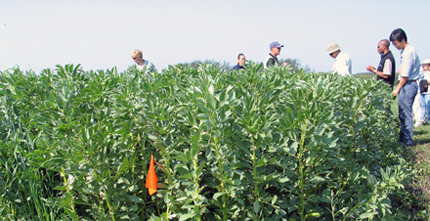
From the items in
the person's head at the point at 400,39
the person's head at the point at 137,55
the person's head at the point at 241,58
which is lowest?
the person's head at the point at 400,39

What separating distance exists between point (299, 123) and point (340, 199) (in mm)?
807

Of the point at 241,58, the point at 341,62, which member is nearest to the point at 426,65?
the point at 341,62

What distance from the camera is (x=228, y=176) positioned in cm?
207

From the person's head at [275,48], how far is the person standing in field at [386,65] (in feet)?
7.04

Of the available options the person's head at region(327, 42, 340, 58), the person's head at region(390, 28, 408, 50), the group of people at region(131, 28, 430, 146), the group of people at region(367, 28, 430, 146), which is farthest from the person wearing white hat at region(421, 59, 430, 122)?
the person's head at region(327, 42, 340, 58)

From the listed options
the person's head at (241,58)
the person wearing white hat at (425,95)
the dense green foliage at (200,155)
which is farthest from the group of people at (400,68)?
the person wearing white hat at (425,95)

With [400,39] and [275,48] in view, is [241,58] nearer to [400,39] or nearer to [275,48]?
[275,48]

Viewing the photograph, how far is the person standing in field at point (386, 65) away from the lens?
6.75 m

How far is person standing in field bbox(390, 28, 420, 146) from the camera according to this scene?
6.11 m

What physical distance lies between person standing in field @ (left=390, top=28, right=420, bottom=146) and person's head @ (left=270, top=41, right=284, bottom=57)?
253 cm

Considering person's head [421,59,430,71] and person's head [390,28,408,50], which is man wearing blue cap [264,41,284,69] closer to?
person's head [390,28,408,50]

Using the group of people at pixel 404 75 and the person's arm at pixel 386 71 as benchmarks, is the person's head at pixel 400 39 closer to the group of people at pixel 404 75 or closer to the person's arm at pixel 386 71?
the group of people at pixel 404 75

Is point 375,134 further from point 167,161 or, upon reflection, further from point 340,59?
point 340,59

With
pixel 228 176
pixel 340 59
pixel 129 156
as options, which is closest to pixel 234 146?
pixel 228 176
